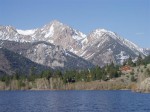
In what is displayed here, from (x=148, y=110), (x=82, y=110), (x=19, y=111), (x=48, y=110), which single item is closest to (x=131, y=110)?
(x=148, y=110)

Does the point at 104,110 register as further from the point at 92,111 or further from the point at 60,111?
the point at 60,111

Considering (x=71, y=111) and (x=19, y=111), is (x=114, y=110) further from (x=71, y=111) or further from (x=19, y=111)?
(x=19, y=111)

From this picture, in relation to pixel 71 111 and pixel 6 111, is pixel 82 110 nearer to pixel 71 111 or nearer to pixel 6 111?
pixel 71 111

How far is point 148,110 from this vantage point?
12706cm

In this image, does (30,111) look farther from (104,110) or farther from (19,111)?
(104,110)

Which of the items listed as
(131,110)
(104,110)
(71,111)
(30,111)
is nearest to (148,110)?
(131,110)

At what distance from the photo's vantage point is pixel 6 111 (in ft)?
418

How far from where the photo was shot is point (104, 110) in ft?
424

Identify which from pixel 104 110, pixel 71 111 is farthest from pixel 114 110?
pixel 71 111

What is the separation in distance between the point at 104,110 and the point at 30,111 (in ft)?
74.1

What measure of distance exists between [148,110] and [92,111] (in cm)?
1686

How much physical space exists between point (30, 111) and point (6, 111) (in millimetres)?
7203

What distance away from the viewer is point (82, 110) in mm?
130625

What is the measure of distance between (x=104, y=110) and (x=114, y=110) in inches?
126
